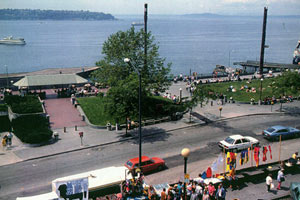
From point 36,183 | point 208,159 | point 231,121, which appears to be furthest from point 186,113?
point 36,183

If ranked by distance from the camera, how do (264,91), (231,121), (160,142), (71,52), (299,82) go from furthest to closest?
(71,52), (264,91), (299,82), (231,121), (160,142)

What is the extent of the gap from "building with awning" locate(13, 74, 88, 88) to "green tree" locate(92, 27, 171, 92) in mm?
10826

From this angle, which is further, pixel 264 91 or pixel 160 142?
pixel 264 91

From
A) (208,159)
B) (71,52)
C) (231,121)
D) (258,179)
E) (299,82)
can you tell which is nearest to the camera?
(258,179)

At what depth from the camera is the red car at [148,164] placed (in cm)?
2439

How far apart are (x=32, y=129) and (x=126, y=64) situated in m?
12.7

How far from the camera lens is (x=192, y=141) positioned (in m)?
31.5

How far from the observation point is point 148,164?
24812 millimetres

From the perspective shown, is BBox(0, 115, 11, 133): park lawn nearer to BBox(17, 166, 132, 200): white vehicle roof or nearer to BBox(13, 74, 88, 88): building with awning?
BBox(13, 74, 88, 88): building with awning

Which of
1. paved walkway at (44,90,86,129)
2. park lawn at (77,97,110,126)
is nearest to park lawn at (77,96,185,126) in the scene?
park lawn at (77,97,110,126)

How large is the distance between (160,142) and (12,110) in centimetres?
1798

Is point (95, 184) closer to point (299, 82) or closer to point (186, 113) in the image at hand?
point (186, 113)

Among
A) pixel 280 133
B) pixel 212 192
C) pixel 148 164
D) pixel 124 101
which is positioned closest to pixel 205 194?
pixel 212 192

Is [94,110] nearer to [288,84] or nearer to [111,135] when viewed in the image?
[111,135]
